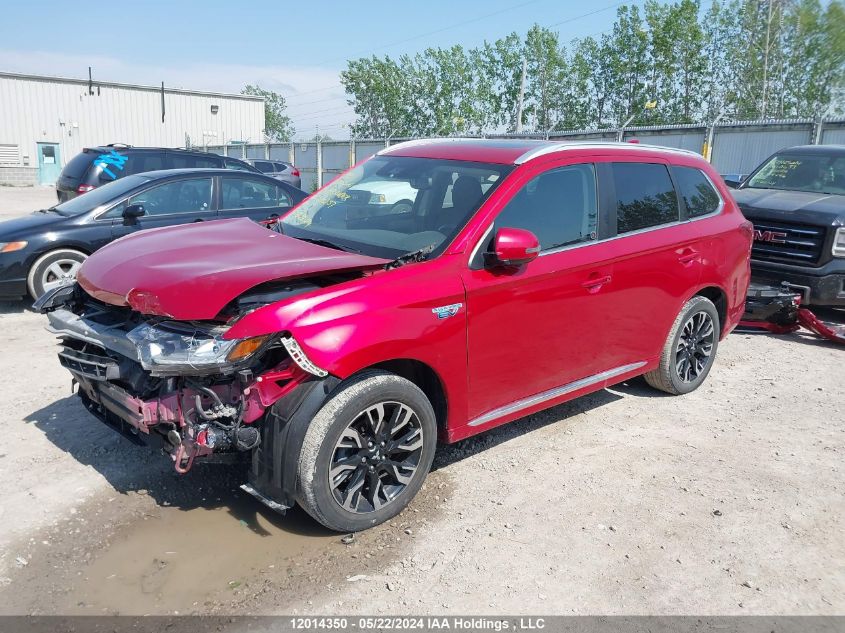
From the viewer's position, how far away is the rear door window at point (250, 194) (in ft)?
29.0

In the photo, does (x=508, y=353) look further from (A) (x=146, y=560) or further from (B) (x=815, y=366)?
(B) (x=815, y=366)

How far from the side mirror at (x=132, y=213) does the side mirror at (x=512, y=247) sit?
5.27 m

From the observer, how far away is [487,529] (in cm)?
375

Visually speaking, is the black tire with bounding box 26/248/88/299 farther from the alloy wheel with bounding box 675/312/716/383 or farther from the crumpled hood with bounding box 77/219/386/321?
the alloy wheel with bounding box 675/312/716/383

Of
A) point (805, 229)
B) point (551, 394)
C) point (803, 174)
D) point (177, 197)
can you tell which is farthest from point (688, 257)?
point (177, 197)

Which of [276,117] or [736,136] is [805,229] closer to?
[736,136]

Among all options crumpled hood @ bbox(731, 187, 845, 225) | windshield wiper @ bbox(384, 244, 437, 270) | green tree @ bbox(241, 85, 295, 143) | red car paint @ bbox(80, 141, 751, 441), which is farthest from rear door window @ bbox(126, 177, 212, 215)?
green tree @ bbox(241, 85, 295, 143)

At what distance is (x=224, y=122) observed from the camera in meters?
50.8

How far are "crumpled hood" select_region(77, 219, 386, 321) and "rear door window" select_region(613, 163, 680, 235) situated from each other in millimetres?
2031

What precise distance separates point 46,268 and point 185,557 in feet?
18.2

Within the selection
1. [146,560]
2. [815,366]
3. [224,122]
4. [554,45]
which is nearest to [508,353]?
[146,560]

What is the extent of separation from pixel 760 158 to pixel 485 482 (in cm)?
1346

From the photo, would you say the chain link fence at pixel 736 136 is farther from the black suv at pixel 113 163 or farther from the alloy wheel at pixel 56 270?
the alloy wheel at pixel 56 270

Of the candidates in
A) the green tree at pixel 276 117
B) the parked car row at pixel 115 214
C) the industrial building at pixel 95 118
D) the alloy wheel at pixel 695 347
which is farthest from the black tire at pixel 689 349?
the green tree at pixel 276 117
